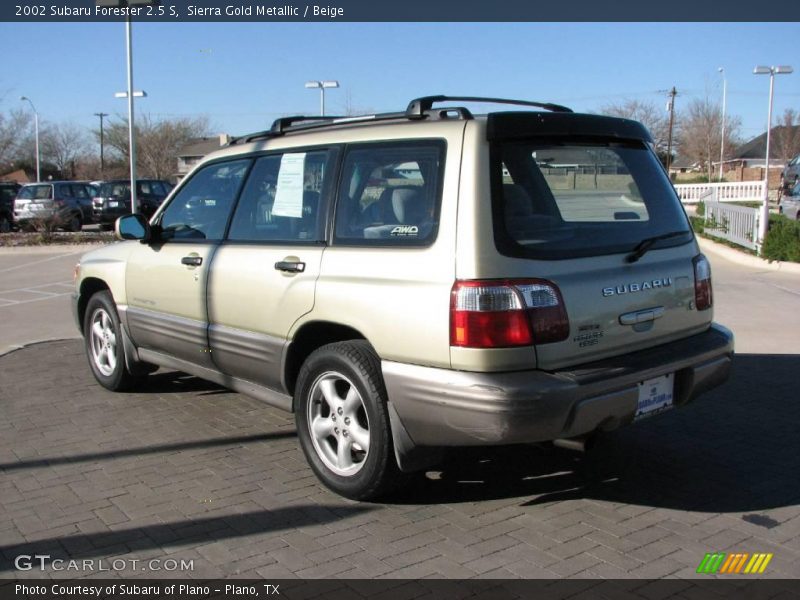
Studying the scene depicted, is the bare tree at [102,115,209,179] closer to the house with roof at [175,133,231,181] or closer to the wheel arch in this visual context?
the house with roof at [175,133,231,181]

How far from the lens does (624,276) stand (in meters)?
3.90

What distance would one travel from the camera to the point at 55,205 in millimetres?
23734

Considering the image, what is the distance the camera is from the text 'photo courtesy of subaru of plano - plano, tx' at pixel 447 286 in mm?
3531

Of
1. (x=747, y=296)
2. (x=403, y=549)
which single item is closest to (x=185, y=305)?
(x=403, y=549)

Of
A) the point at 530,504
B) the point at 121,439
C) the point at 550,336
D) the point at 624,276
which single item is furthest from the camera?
the point at 121,439

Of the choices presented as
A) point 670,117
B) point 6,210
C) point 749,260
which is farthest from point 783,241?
point 670,117

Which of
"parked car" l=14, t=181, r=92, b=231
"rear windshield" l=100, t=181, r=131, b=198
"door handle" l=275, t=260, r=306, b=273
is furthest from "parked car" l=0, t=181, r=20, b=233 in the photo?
"door handle" l=275, t=260, r=306, b=273

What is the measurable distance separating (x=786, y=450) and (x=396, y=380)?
269 centimetres

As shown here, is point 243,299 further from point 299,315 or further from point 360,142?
point 360,142

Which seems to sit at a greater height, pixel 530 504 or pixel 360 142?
pixel 360 142

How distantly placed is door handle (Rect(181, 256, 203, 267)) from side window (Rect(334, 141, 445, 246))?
4.29ft

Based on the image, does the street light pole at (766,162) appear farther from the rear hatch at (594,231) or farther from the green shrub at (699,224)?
the rear hatch at (594,231)

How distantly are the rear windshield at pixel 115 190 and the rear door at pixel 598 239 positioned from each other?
2540cm

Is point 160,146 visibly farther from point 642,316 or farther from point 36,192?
point 642,316
